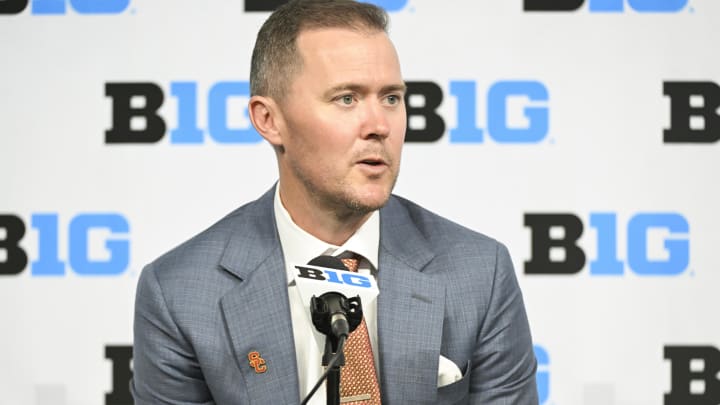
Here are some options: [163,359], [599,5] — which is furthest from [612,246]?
[163,359]

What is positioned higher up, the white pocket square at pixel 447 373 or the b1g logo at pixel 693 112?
the b1g logo at pixel 693 112

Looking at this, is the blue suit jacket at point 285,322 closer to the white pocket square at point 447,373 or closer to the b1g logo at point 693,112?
the white pocket square at point 447,373

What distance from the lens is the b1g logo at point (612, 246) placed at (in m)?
3.33

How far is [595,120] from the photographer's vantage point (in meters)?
3.34

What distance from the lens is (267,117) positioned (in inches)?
86.0

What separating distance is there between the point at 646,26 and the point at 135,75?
76.5 inches

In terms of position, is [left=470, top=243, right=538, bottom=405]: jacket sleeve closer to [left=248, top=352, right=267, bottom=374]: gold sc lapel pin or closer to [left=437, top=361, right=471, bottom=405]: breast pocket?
[left=437, top=361, right=471, bottom=405]: breast pocket

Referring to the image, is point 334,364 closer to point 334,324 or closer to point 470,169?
point 334,324

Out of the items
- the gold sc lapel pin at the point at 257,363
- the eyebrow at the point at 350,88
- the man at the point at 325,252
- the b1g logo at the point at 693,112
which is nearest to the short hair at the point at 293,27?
the man at the point at 325,252

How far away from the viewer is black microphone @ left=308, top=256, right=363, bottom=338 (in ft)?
4.73

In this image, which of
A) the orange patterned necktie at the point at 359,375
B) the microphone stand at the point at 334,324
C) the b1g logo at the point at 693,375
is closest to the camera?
the microphone stand at the point at 334,324

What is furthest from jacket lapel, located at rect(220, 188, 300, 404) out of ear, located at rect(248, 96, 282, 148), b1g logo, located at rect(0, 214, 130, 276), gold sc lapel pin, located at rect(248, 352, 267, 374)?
b1g logo, located at rect(0, 214, 130, 276)

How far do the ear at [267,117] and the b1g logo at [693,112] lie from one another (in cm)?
178

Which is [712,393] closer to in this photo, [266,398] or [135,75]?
[266,398]
